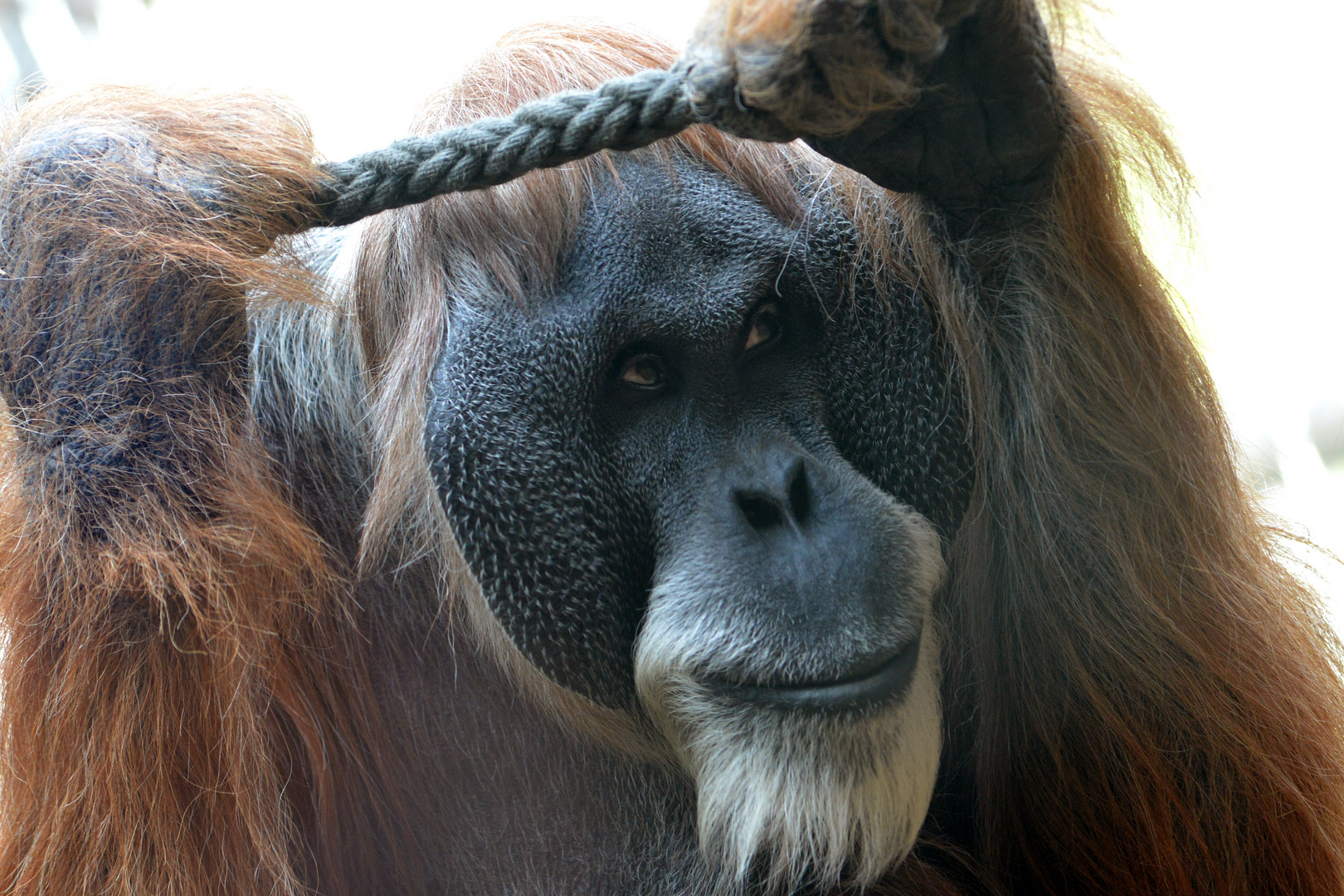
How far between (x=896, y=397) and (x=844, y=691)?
0.40 m

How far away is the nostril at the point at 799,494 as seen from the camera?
1218mm

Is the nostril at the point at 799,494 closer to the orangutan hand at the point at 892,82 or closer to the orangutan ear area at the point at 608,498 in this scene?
the orangutan ear area at the point at 608,498

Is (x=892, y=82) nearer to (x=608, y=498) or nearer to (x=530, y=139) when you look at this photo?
(x=530, y=139)

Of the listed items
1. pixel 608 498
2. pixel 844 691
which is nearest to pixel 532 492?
pixel 608 498

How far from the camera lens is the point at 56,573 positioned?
1.26 m

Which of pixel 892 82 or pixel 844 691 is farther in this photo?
pixel 844 691

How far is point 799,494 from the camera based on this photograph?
1.23 meters

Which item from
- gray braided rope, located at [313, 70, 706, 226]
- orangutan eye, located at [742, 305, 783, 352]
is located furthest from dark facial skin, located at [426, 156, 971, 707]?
gray braided rope, located at [313, 70, 706, 226]

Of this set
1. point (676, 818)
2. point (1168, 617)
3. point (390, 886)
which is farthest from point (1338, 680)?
point (390, 886)

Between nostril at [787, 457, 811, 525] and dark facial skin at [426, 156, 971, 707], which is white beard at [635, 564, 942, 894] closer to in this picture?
dark facial skin at [426, 156, 971, 707]

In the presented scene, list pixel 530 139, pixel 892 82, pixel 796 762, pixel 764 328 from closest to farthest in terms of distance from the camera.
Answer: pixel 892 82 → pixel 530 139 → pixel 796 762 → pixel 764 328

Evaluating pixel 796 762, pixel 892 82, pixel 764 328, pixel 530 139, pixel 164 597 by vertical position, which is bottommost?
pixel 796 762

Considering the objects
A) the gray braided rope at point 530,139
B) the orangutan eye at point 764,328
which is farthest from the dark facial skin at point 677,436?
the gray braided rope at point 530,139

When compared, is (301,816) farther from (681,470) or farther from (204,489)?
(681,470)
